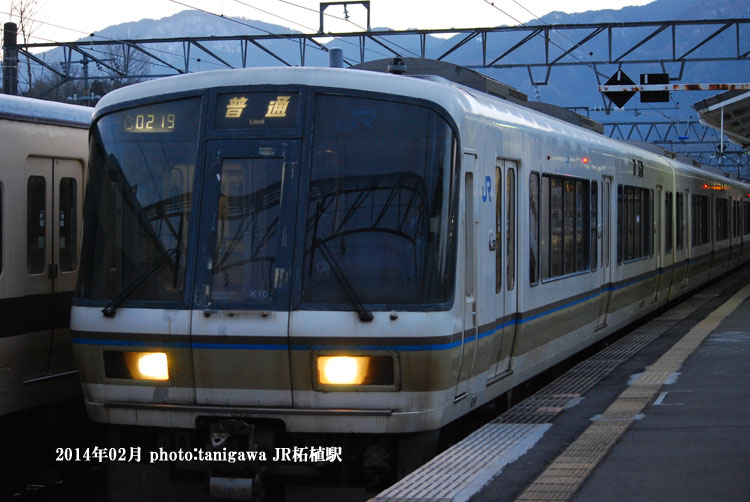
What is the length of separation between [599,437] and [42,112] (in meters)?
4.48

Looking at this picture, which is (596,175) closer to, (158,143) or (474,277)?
(474,277)

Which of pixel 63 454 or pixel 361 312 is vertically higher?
pixel 361 312

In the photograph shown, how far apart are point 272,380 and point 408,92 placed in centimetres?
189

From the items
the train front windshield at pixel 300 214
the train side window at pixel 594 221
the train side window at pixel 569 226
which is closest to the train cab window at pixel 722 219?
the train side window at pixel 594 221

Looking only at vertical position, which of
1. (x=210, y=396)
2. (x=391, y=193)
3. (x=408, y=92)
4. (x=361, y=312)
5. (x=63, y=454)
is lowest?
(x=63, y=454)

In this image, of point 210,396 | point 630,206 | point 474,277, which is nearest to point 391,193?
point 474,277

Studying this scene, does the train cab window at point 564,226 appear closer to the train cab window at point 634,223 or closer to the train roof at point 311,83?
the train cab window at point 634,223

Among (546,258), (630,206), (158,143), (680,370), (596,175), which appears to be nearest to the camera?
(158,143)

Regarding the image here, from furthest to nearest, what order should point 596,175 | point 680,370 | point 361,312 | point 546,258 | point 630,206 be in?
point 630,206 → point 596,175 → point 680,370 → point 546,258 → point 361,312

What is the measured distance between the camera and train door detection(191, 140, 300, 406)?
6.46 metres

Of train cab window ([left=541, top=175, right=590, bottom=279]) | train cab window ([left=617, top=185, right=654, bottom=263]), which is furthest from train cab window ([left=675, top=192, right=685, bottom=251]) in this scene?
train cab window ([left=541, top=175, right=590, bottom=279])

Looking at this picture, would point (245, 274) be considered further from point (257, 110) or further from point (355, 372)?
point (257, 110)

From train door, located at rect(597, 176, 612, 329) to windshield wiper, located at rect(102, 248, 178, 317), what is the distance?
6.55m

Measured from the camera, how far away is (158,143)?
22.5 feet
